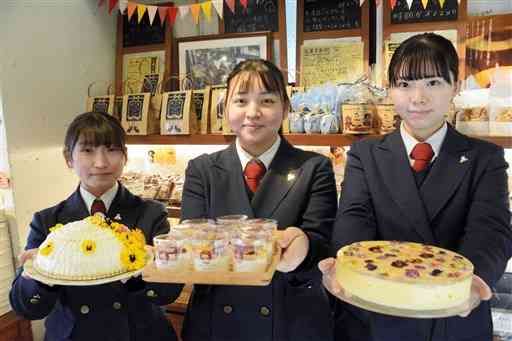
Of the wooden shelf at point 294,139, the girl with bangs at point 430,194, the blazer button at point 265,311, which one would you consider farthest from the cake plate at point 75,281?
the wooden shelf at point 294,139

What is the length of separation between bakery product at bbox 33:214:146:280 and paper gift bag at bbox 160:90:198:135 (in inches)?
58.8

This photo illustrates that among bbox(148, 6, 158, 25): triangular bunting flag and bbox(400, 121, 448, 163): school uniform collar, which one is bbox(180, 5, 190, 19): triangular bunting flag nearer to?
bbox(148, 6, 158, 25): triangular bunting flag

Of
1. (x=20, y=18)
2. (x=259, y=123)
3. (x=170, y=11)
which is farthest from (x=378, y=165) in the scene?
(x=20, y=18)

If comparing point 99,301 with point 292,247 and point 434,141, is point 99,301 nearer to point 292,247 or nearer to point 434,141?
point 292,247

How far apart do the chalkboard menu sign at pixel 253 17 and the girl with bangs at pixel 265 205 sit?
1.64 metres

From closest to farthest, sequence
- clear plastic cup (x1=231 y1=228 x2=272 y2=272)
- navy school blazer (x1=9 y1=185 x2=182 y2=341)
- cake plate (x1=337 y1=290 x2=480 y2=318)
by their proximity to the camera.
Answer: cake plate (x1=337 y1=290 x2=480 y2=318)
clear plastic cup (x1=231 y1=228 x2=272 y2=272)
navy school blazer (x1=9 y1=185 x2=182 y2=341)

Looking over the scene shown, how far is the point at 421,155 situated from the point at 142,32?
2.71m

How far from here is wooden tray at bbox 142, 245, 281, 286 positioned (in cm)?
119

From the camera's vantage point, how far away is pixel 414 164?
147 centimetres

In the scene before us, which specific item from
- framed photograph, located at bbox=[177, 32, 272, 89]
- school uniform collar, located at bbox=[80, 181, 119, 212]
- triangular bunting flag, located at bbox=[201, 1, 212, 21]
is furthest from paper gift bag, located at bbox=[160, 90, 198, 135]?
school uniform collar, located at bbox=[80, 181, 119, 212]

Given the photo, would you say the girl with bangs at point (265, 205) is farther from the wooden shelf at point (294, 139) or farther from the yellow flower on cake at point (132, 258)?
the wooden shelf at point (294, 139)

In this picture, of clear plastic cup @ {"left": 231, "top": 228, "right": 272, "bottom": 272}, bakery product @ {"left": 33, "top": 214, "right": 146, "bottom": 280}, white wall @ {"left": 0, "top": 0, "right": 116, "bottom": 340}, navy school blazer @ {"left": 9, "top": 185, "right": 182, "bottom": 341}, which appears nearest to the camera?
clear plastic cup @ {"left": 231, "top": 228, "right": 272, "bottom": 272}

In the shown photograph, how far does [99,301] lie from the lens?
1593 millimetres

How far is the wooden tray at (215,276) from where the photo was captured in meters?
1.19
